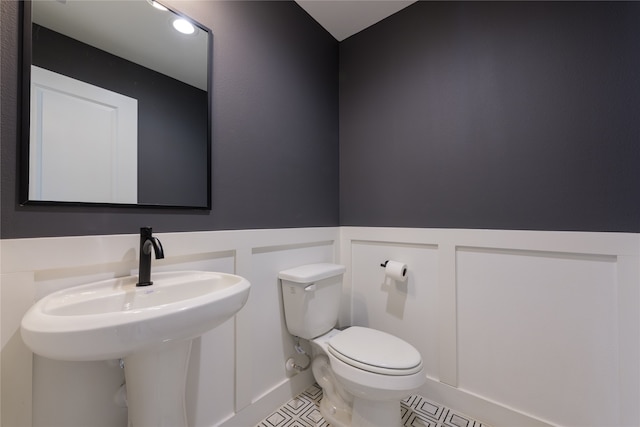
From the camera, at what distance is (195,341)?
112 cm

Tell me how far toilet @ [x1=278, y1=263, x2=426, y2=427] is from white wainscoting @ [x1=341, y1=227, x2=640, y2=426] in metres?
0.37

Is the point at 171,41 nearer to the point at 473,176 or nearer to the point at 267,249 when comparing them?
the point at 267,249

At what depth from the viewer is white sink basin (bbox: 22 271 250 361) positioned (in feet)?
1.84

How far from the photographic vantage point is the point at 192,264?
111 centimetres

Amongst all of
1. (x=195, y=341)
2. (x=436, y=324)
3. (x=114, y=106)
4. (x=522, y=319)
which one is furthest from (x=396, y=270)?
(x=114, y=106)

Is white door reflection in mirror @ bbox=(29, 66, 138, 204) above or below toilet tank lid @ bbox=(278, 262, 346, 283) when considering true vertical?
above

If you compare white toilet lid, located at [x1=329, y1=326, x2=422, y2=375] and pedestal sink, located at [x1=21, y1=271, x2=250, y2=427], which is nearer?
pedestal sink, located at [x1=21, y1=271, x2=250, y2=427]

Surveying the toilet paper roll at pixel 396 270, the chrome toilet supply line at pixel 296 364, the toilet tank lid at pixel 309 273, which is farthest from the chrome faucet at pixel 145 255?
the toilet paper roll at pixel 396 270

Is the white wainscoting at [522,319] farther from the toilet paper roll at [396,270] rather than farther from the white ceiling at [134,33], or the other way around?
the white ceiling at [134,33]

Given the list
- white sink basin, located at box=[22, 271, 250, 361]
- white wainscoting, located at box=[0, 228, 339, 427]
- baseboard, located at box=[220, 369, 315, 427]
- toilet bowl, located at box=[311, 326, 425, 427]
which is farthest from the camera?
baseboard, located at box=[220, 369, 315, 427]

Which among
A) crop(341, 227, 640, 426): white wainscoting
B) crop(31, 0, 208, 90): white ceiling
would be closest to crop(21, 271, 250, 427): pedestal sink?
crop(31, 0, 208, 90): white ceiling

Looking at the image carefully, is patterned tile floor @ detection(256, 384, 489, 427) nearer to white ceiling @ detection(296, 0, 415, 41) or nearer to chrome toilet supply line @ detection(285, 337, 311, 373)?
chrome toilet supply line @ detection(285, 337, 311, 373)

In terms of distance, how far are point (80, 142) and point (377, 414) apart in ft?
5.12

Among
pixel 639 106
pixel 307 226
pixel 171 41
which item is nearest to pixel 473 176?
pixel 639 106
